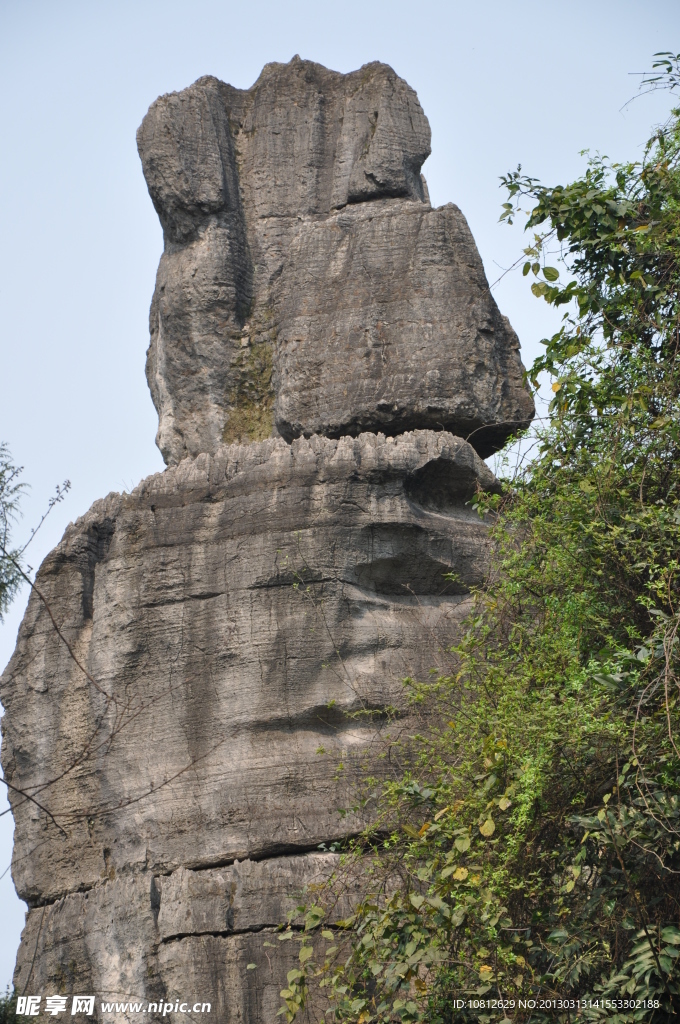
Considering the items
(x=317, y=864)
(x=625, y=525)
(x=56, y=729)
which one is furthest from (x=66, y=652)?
(x=625, y=525)

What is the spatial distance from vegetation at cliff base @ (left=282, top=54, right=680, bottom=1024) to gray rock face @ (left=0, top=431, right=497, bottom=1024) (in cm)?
49

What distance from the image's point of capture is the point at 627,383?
25.3ft

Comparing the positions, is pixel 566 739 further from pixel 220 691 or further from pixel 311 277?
pixel 311 277

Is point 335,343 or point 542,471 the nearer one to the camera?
point 542,471

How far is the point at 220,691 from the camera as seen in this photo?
8.70 metres

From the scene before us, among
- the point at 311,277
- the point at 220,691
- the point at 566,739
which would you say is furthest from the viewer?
the point at 311,277

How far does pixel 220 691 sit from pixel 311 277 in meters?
3.27

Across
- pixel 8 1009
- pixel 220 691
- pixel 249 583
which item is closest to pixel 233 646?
pixel 220 691

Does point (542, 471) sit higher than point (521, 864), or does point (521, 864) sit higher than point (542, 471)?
point (542, 471)

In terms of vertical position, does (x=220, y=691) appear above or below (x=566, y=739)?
above

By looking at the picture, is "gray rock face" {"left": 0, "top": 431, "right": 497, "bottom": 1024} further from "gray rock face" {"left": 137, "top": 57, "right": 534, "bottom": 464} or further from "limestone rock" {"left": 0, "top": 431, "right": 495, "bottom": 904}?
"gray rock face" {"left": 137, "top": 57, "right": 534, "bottom": 464}

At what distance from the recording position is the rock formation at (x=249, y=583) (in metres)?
8.30

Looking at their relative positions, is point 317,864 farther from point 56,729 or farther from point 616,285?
point 616,285

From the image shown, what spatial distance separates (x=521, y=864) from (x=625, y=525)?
6.06ft
